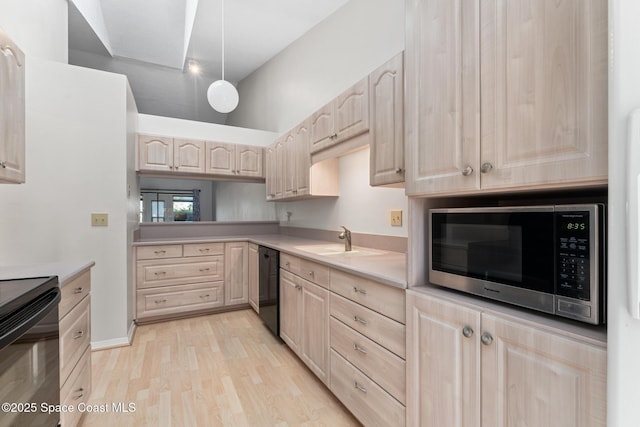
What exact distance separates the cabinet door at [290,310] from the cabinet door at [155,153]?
2.07 metres

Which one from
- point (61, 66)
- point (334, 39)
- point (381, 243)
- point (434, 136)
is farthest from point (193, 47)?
Result: point (434, 136)

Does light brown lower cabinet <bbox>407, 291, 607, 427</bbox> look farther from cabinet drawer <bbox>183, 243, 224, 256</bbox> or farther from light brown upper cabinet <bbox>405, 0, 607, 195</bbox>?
cabinet drawer <bbox>183, 243, 224, 256</bbox>

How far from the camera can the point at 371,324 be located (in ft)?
4.80

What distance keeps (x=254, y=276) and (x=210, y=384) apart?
1.44m

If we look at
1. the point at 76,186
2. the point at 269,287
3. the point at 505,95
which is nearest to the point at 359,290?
the point at 505,95

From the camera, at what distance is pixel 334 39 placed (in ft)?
9.54

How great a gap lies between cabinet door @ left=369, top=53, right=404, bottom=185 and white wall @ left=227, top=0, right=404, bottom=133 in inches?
24.4

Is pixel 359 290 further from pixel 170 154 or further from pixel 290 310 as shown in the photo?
pixel 170 154

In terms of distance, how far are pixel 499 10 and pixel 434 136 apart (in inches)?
16.9

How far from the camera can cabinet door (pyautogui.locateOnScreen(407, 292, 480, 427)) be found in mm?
992

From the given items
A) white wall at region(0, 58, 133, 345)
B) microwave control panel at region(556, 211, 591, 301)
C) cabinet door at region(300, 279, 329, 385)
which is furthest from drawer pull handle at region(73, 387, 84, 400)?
microwave control panel at region(556, 211, 591, 301)

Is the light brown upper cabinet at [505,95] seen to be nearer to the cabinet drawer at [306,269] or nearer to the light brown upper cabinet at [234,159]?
the cabinet drawer at [306,269]

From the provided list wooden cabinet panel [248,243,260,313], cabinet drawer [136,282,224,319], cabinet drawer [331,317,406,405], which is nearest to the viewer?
cabinet drawer [331,317,406,405]

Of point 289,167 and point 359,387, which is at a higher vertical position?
point 289,167
